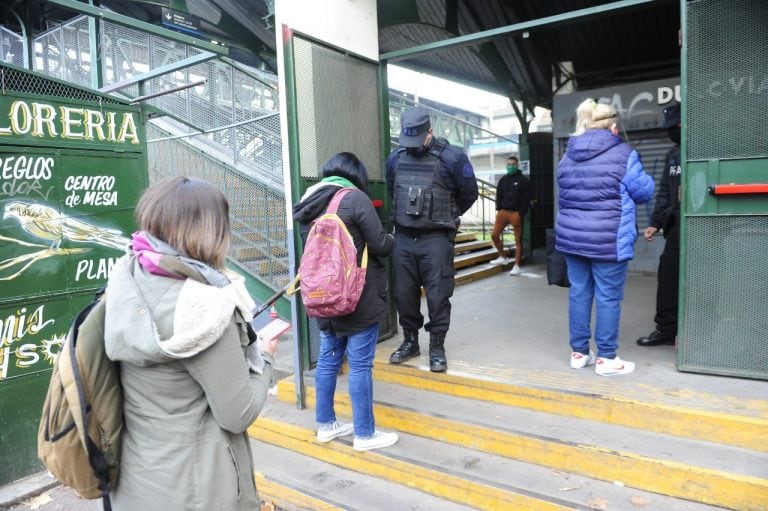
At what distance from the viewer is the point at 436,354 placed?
3.85m

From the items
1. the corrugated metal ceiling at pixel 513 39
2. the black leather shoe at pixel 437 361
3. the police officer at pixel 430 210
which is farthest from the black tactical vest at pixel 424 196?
the corrugated metal ceiling at pixel 513 39

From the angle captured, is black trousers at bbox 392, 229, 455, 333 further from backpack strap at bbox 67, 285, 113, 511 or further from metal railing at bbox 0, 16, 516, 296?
metal railing at bbox 0, 16, 516, 296

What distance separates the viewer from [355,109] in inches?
173

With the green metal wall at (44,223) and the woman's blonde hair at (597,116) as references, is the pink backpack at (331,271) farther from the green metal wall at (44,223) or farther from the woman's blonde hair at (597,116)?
the green metal wall at (44,223)

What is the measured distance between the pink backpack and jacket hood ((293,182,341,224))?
100mm

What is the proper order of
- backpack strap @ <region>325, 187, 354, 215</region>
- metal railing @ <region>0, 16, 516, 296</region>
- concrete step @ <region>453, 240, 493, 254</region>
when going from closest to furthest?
backpack strap @ <region>325, 187, 354, 215</region>, metal railing @ <region>0, 16, 516, 296</region>, concrete step @ <region>453, 240, 493, 254</region>

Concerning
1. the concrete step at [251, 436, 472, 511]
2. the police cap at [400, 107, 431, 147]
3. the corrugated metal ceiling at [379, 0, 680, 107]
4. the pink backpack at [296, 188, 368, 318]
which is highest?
the corrugated metal ceiling at [379, 0, 680, 107]

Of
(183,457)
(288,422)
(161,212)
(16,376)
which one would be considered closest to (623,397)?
(288,422)

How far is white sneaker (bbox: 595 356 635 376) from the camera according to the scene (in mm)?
3545

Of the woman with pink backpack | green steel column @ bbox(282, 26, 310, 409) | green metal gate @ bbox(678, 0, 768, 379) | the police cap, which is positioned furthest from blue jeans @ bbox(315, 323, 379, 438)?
green metal gate @ bbox(678, 0, 768, 379)

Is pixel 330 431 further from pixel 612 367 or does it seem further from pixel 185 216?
pixel 185 216

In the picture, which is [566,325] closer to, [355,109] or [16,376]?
[355,109]

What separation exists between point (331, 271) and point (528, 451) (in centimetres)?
149

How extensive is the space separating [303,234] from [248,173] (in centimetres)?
465
